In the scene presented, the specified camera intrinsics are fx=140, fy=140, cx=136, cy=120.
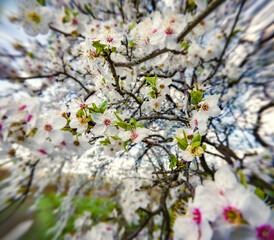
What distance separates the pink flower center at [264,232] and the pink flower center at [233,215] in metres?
0.05

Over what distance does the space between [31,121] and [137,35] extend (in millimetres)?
1058

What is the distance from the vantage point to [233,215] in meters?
0.50

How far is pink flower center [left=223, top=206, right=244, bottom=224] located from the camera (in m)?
0.48

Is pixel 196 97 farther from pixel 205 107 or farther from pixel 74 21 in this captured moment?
pixel 74 21

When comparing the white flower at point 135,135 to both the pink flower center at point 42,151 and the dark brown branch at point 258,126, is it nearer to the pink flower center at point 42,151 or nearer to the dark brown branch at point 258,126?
the pink flower center at point 42,151

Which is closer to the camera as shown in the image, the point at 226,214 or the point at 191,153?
the point at 226,214

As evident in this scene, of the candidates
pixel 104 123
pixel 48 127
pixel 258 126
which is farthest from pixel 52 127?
pixel 258 126

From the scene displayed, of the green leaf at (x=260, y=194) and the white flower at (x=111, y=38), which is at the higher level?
the white flower at (x=111, y=38)

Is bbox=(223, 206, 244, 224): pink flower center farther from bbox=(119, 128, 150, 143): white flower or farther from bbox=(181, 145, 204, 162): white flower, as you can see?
bbox=(119, 128, 150, 143): white flower

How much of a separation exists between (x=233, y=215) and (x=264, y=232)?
0.28 feet

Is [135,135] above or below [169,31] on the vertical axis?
below

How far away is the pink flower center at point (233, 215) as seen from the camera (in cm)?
48

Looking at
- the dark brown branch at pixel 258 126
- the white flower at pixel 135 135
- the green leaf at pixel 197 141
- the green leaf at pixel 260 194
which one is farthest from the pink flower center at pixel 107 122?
the dark brown branch at pixel 258 126

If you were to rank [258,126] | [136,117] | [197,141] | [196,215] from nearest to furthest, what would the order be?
[196,215] → [197,141] → [136,117] → [258,126]
